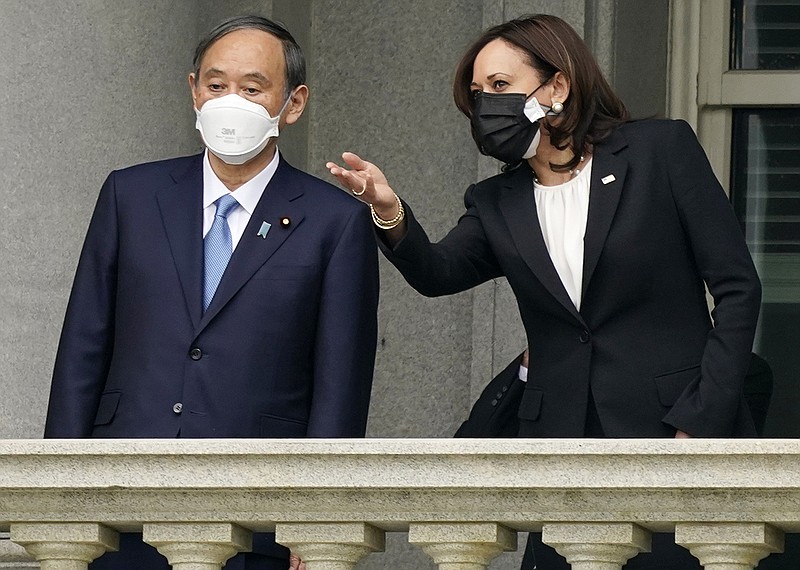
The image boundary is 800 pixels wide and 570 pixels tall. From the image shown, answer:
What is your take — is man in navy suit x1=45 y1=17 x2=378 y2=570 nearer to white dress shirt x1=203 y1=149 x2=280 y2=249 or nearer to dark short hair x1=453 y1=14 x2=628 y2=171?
white dress shirt x1=203 y1=149 x2=280 y2=249

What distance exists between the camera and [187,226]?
4965 millimetres

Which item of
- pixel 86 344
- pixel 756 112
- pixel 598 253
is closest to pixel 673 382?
pixel 598 253

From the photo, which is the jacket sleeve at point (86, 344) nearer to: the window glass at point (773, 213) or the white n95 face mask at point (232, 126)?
the white n95 face mask at point (232, 126)

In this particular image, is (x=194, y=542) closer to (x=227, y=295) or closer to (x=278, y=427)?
(x=278, y=427)

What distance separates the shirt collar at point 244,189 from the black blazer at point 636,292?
368 millimetres

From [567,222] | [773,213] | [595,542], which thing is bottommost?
[595,542]

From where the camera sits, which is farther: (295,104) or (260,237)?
(295,104)

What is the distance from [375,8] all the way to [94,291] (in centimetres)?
295

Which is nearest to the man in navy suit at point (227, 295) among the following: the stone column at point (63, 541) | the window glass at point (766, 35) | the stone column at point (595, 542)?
the stone column at point (63, 541)

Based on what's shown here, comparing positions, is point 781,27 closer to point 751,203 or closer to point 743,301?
point 751,203

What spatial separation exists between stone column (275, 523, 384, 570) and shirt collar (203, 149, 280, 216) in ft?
3.96

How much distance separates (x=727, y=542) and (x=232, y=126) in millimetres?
1732

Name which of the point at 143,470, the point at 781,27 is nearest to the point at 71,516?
the point at 143,470

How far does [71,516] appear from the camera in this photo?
4.09 metres
